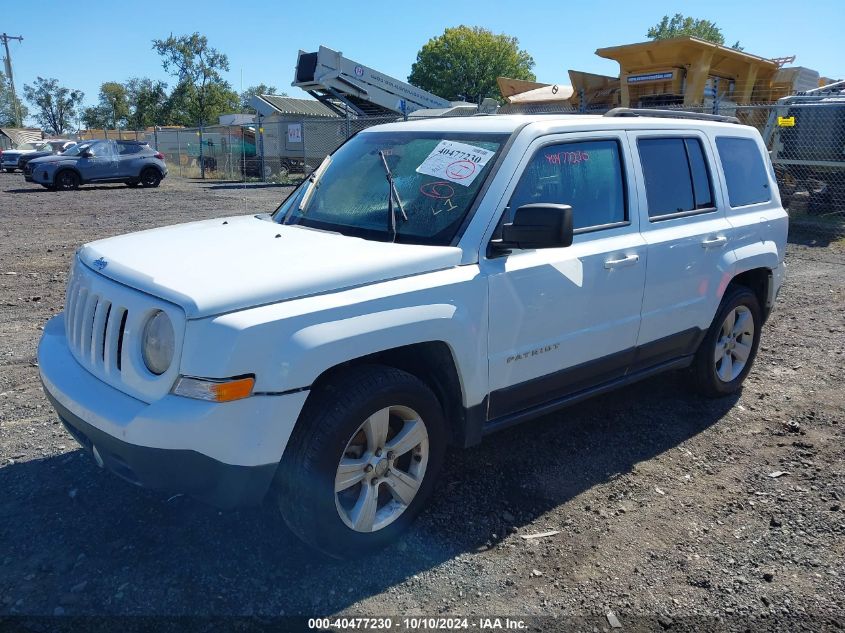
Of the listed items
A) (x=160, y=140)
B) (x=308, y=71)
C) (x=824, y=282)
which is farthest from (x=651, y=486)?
(x=160, y=140)

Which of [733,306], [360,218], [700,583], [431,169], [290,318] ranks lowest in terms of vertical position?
[700,583]

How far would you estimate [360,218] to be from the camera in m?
3.61

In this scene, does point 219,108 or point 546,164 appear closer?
point 546,164

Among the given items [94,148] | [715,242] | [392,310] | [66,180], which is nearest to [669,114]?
[715,242]

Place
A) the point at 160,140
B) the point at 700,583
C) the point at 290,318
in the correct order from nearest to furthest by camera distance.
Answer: the point at 290,318
the point at 700,583
the point at 160,140

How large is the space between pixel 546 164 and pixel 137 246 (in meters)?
2.12

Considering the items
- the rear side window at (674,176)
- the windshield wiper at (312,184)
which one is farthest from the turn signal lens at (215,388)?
the rear side window at (674,176)

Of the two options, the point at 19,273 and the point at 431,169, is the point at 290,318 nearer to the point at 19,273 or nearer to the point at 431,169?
the point at 431,169

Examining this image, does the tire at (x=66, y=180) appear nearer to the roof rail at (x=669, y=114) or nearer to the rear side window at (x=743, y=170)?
the roof rail at (x=669, y=114)

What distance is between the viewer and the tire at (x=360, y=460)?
8.90 ft

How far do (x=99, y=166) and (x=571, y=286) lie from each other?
21.9 metres

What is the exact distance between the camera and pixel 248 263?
2.92 meters

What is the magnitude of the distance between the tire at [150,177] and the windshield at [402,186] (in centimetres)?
2084

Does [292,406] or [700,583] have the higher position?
[292,406]
